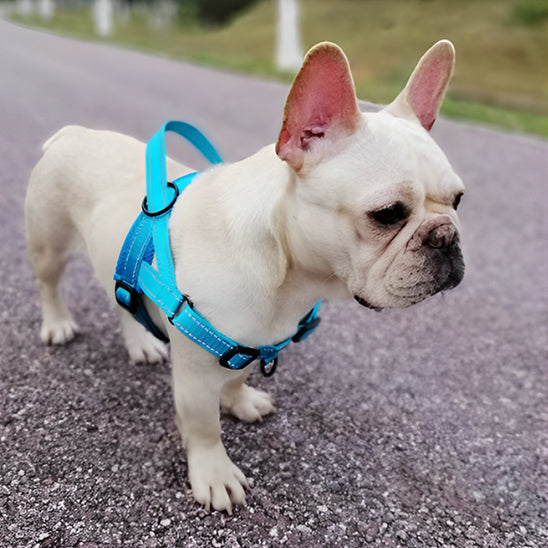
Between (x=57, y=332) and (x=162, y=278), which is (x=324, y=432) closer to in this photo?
(x=162, y=278)

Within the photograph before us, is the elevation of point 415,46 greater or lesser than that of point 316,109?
lesser

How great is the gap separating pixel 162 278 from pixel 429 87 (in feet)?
3.30

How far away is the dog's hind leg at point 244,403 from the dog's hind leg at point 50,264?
34.8 inches

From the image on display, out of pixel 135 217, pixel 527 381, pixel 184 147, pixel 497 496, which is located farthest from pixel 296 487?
pixel 184 147

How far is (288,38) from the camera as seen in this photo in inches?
567

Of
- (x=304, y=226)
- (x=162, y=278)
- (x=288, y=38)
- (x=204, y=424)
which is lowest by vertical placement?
(x=288, y=38)

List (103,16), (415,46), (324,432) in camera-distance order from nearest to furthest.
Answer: (324,432) → (415,46) → (103,16)

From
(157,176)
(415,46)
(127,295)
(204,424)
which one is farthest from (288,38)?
(204,424)

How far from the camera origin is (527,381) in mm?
2785

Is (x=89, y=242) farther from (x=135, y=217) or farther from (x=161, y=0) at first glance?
(x=161, y=0)

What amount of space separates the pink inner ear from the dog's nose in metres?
0.44

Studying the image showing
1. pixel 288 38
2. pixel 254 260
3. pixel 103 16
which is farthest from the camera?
pixel 103 16

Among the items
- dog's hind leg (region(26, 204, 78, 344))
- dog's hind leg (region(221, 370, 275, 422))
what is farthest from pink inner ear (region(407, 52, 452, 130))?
dog's hind leg (region(26, 204, 78, 344))

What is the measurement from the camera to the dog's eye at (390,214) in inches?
60.6
